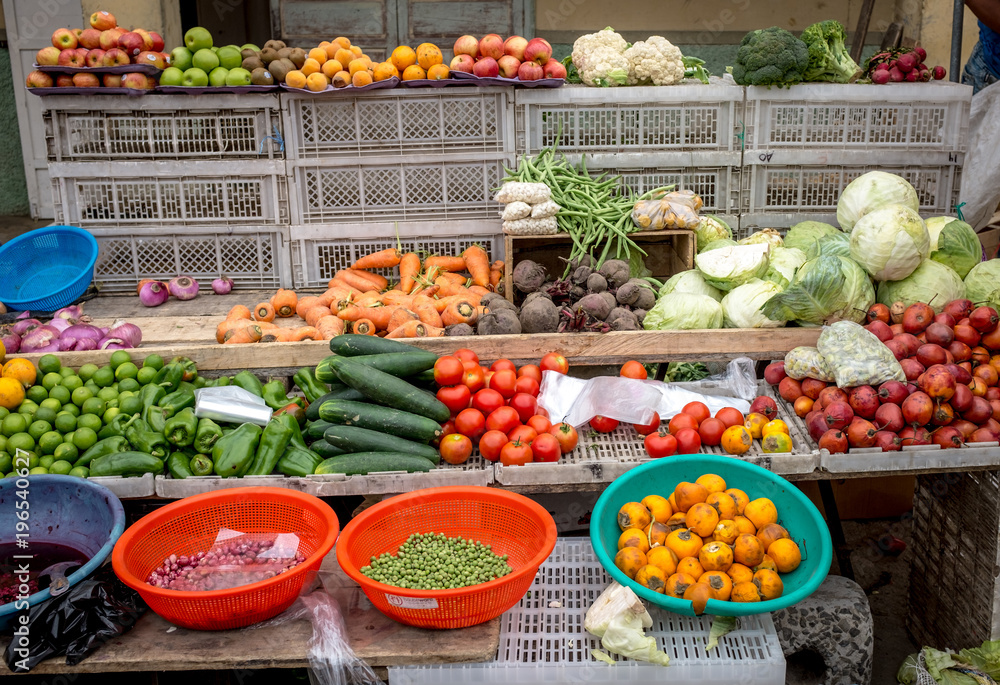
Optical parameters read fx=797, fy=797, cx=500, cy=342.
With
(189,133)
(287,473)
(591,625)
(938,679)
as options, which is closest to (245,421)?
(287,473)

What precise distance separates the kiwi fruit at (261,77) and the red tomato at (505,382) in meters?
2.46

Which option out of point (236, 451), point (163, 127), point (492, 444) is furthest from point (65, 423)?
point (163, 127)

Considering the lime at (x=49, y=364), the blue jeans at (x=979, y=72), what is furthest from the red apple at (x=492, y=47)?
the blue jeans at (x=979, y=72)

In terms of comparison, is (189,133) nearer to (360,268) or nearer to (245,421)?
(360,268)

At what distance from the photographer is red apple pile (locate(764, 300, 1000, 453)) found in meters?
3.24

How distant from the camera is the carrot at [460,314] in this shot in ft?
Answer: 13.8

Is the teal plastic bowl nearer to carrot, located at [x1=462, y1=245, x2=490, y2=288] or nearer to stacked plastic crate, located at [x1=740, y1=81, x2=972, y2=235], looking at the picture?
carrot, located at [x1=462, y1=245, x2=490, y2=288]

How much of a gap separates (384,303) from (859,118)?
122 inches

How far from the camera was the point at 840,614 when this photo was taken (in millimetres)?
3195

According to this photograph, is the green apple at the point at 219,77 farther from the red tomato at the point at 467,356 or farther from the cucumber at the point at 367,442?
the cucumber at the point at 367,442

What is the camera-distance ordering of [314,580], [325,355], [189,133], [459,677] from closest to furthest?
[459,677] → [314,580] → [325,355] → [189,133]

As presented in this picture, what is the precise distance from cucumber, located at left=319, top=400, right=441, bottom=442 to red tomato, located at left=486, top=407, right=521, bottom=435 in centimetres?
24

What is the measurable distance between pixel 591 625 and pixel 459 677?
0.46 metres

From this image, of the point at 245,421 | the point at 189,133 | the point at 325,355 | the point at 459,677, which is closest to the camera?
the point at 459,677
